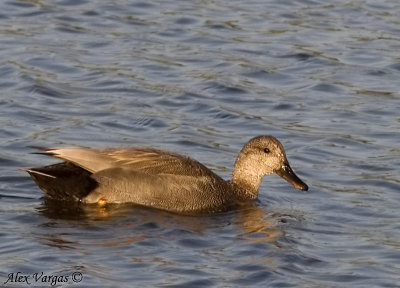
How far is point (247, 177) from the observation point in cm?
1234

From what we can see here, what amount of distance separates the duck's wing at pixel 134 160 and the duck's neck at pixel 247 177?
436mm

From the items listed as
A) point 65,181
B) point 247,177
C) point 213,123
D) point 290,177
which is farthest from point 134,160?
point 213,123

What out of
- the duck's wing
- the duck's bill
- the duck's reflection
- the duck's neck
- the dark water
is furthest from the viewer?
the duck's neck

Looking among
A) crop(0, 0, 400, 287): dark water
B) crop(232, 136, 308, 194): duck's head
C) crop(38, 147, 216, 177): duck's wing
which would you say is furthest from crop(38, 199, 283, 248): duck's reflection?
crop(232, 136, 308, 194): duck's head

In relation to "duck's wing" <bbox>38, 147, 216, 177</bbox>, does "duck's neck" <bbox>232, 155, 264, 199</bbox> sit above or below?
below

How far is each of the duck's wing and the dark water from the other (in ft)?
1.31

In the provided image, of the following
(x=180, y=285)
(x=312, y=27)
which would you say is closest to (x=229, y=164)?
(x=180, y=285)

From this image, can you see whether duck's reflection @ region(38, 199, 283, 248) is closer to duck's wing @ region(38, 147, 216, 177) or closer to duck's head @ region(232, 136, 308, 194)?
duck's wing @ region(38, 147, 216, 177)

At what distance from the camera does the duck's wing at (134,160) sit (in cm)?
1147

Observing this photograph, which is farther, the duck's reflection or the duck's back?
the duck's back

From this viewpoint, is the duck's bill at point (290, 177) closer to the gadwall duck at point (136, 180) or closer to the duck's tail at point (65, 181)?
the gadwall duck at point (136, 180)

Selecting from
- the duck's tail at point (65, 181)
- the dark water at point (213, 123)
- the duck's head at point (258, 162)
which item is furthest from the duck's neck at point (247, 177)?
the duck's tail at point (65, 181)

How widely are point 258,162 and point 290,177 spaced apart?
14.5 inches

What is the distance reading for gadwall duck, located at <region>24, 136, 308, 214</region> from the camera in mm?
11508
